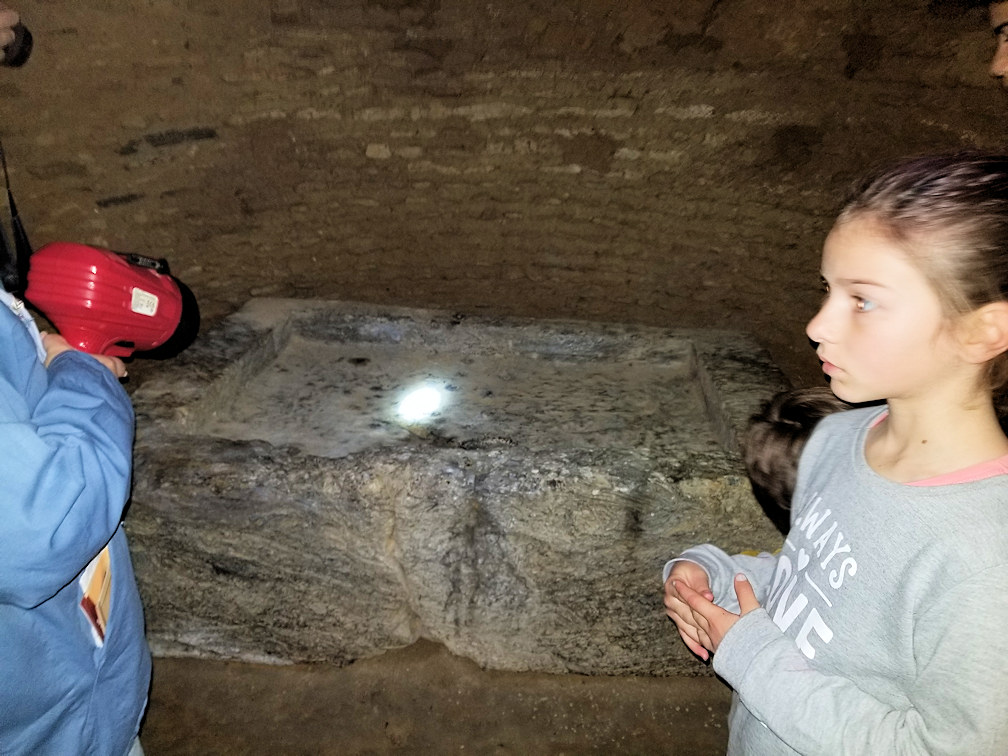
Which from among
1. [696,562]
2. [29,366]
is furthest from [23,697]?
[696,562]

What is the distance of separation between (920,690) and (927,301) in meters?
0.44

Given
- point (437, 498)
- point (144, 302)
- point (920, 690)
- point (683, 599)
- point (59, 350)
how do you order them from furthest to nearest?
point (437, 498) < point (144, 302) < point (59, 350) < point (683, 599) < point (920, 690)

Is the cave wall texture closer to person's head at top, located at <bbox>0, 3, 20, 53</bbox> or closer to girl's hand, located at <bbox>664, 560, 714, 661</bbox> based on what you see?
person's head at top, located at <bbox>0, 3, 20, 53</bbox>

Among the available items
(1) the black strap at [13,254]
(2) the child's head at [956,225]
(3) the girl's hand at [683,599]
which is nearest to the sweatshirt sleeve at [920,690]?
(3) the girl's hand at [683,599]

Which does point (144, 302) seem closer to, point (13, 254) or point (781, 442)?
point (13, 254)

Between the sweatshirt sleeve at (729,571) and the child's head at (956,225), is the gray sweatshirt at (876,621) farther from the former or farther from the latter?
the child's head at (956,225)

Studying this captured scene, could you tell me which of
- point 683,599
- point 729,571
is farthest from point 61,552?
point 729,571

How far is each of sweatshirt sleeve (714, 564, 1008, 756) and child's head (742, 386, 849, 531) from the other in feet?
1.03

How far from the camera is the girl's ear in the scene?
72 cm

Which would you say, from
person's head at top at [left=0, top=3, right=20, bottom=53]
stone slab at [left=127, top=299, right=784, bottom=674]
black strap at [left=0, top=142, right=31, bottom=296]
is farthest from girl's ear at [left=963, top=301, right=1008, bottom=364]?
person's head at top at [left=0, top=3, right=20, bottom=53]

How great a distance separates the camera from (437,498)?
5.36 ft

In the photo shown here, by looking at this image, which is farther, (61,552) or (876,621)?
(61,552)

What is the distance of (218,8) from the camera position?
2.28 metres

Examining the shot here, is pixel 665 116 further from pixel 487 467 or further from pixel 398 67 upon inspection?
pixel 487 467
